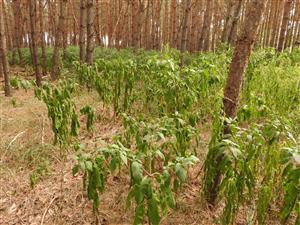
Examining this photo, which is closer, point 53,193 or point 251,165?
point 251,165

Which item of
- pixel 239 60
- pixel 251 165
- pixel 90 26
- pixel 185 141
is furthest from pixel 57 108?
pixel 90 26

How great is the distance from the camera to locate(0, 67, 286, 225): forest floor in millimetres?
2480

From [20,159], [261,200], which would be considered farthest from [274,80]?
[20,159]

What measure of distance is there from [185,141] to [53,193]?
1.41m

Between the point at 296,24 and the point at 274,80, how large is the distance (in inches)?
622

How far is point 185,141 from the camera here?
2404 mm

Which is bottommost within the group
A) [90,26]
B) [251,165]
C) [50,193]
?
[50,193]

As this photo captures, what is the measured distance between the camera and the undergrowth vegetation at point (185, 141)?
1.67m

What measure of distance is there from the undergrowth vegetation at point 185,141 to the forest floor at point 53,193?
135mm

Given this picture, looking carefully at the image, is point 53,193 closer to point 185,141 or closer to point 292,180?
point 185,141

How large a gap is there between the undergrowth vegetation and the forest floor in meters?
0.14

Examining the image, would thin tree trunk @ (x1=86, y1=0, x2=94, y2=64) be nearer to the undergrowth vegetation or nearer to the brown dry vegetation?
the undergrowth vegetation

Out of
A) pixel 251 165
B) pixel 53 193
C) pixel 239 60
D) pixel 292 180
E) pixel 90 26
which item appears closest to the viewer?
pixel 292 180

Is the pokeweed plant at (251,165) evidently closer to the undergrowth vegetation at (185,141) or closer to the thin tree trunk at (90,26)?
the undergrowth vegetation at (185,141)
